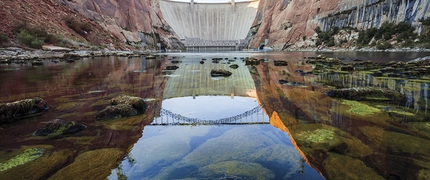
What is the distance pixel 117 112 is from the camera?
13.0 ft

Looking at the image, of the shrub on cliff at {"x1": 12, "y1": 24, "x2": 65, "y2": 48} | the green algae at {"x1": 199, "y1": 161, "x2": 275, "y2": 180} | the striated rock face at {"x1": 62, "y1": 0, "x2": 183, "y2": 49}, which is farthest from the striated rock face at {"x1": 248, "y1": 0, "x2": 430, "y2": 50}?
the shrub on cliff at {"x1": 12, "y1": 24, "x2": 65, "y2": 48}

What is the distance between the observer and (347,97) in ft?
17.2

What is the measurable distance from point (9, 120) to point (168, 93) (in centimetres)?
320

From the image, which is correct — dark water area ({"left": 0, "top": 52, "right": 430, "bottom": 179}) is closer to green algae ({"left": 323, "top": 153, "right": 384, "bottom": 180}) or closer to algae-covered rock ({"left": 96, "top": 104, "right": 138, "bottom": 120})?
green algae ({"left": 323, "top": 153, "right": 384, "bottom": 180})

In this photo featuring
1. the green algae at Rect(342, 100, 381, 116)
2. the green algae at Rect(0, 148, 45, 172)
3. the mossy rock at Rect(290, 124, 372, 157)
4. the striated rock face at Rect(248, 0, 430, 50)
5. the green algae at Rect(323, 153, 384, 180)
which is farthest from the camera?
the striated rock face at Rect(248, 0, 430, 50)

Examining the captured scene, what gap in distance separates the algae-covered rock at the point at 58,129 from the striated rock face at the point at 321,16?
146 feet

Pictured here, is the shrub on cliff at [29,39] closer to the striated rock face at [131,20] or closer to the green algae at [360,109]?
the striated rock face at [131,20]

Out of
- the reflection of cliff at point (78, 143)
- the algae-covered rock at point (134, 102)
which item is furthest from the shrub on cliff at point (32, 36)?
the algae-covered rock at point (134, 102)

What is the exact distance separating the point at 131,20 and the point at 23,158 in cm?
6289

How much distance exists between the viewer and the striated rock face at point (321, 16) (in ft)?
126

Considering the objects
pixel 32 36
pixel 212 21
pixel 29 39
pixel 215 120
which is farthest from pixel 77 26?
pixel 212 21

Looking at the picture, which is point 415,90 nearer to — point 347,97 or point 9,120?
point 347,97

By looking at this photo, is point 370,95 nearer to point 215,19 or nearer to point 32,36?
point 32,36

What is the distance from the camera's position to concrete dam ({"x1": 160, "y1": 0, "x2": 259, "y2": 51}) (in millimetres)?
97688
